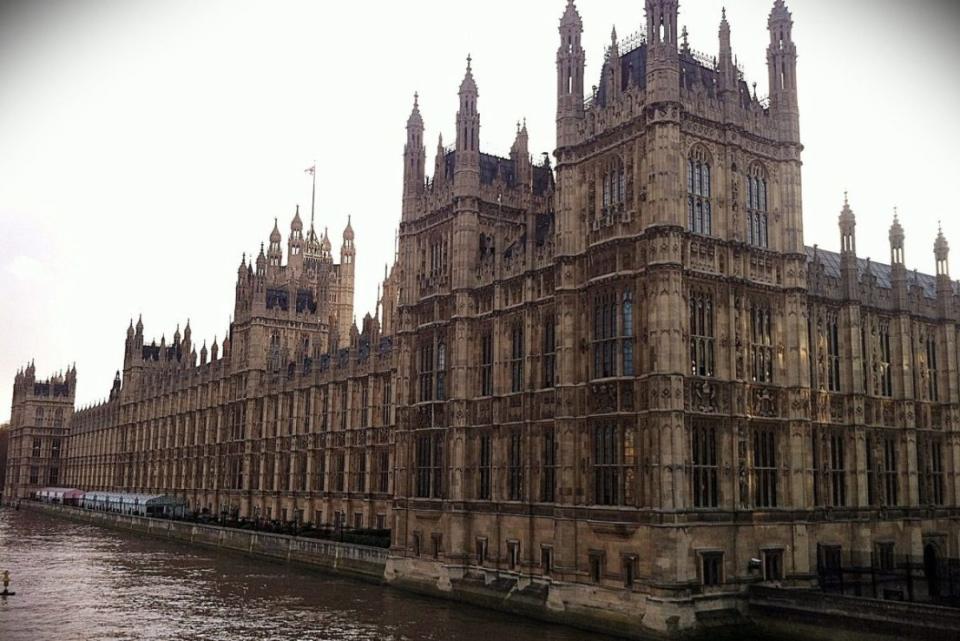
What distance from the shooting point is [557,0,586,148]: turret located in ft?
154

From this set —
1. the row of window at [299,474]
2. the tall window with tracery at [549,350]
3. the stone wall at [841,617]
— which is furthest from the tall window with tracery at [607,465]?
the row of window at [299,474]

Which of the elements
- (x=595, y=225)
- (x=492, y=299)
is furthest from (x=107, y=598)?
(x=595, y=225)

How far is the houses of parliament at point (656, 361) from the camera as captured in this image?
40.5m

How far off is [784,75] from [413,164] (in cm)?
2485

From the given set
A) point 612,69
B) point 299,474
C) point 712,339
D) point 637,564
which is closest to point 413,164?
point 612,69

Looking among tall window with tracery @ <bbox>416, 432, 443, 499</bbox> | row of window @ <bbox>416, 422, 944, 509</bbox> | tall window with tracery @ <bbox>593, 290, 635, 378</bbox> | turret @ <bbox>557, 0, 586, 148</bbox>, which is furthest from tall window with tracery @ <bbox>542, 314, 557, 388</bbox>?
tall window with tracery @ <bbox>416, 432, 443, 499</bbox>

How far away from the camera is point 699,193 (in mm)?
42594

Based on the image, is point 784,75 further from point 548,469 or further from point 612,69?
point 548,469

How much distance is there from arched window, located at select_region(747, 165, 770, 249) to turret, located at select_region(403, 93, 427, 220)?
76.5 ft

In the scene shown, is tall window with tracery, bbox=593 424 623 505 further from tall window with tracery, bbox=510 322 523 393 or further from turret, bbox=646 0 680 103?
turret, bbox=646 0 680 103

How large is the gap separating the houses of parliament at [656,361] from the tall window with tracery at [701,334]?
95 mm

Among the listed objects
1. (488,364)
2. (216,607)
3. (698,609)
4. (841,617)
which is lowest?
(216,607)

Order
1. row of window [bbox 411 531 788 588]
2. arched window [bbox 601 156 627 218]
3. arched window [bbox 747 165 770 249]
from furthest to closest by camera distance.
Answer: arched window [bbox 747 165 770 249] → arched window [bbox 601 156 627 218] → row of window [bbox 411 531 788 588]

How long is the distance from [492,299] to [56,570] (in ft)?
127
